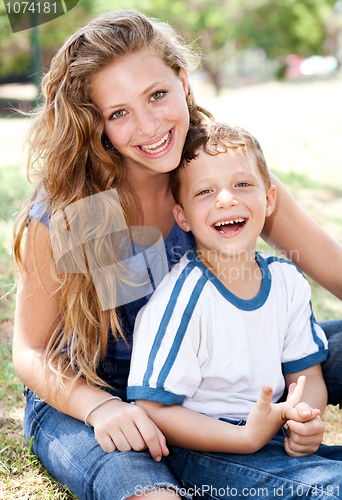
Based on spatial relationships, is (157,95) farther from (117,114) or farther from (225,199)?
(225,199)

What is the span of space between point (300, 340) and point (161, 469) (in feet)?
2.11

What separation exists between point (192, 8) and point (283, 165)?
66.4 ft

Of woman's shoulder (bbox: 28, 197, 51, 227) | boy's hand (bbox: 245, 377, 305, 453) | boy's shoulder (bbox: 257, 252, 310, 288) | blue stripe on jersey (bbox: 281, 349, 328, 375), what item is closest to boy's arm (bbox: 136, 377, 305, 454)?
boy's hand (bbox: 245, 377, 305, 453)

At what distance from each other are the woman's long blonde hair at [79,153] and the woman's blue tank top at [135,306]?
8 centimetres

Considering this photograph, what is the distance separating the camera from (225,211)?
1.70 metres

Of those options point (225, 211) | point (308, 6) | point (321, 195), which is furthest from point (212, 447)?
point (308, 6)

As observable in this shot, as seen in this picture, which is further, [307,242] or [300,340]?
[307,242]

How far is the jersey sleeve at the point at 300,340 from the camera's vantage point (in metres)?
1.77

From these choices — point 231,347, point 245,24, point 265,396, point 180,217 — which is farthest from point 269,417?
point 245,24

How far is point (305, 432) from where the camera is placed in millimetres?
1474

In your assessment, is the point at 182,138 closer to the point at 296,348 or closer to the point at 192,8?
the point at 296,348

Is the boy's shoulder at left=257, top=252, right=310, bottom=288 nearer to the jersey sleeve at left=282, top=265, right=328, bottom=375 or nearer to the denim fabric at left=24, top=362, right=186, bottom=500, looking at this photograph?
the jersey sleeve at left=282, top=265, right=328, bottom=375

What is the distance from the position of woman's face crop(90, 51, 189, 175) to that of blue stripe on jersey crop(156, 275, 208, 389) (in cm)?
43

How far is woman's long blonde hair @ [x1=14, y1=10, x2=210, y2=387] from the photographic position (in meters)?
1.74
